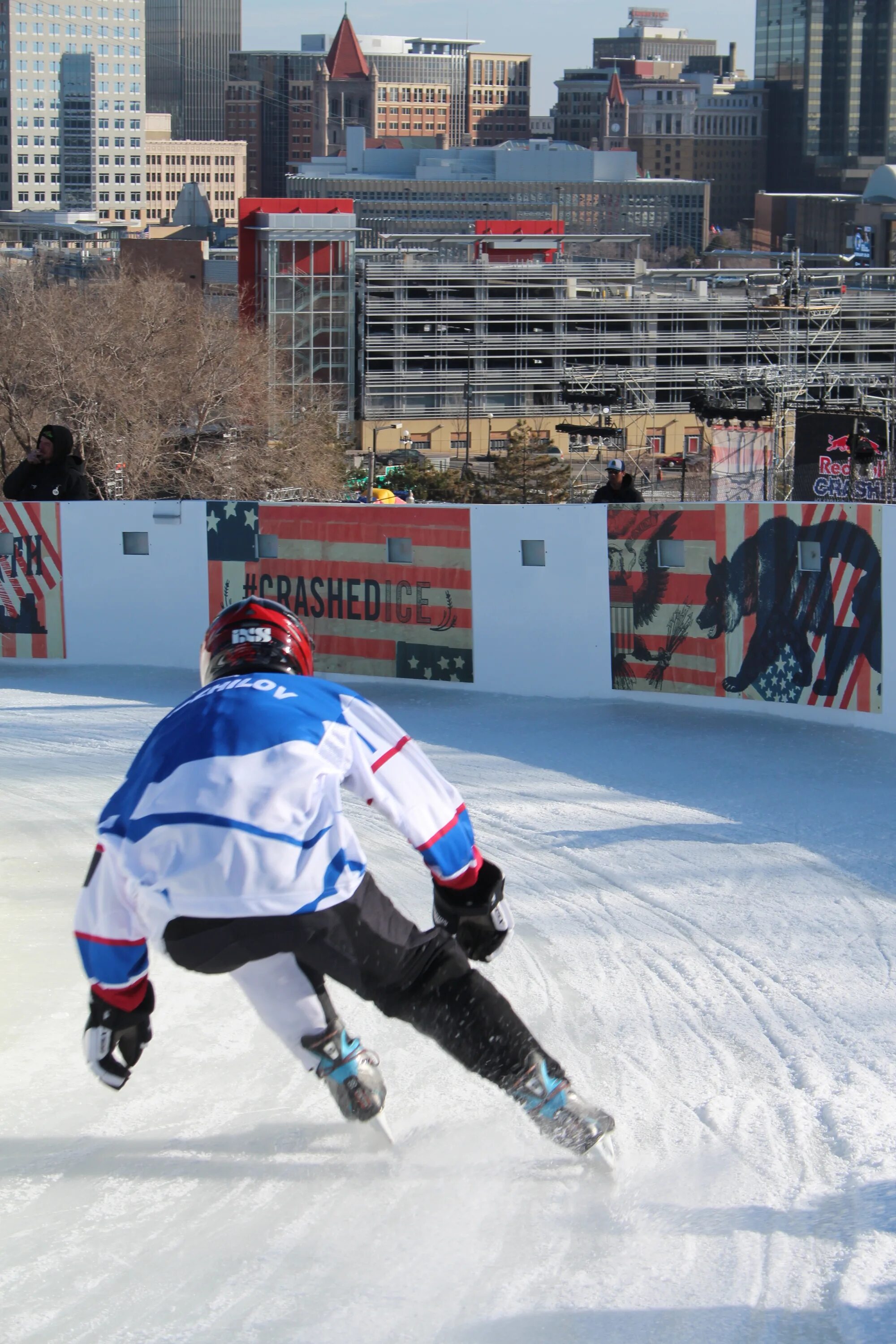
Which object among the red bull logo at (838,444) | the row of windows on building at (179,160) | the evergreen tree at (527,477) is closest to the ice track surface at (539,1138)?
the red bull logo at (838,444)

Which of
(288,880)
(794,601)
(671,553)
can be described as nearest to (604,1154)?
(288,880)

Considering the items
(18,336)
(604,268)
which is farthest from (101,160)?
(18,336)

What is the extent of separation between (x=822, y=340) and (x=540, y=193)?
2623 inches

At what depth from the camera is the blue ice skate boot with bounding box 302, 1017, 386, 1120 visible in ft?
8.44

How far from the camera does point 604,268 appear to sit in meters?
87.1

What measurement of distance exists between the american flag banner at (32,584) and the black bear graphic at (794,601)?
3.78m

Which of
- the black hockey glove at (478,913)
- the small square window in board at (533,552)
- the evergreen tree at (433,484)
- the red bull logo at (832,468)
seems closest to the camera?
the black hockey glove at (478,913)

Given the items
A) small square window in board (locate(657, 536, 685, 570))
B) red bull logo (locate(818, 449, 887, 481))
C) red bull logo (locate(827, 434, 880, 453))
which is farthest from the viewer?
red bull logo (locate(818, 449, 887, 481))

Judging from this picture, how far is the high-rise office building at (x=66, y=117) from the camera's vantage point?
192 metres

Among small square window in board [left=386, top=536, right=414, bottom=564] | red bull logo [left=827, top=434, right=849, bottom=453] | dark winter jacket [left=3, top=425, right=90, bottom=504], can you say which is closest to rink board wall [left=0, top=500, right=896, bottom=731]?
small square window in board [left=386, top=536, right=414, bottom=564]

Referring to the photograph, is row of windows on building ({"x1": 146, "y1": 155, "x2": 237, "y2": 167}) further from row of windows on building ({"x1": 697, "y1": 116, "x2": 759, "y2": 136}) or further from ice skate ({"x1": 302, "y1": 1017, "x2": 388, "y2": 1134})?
ice skate ({"x1": 302, "y1": 1017, "x2": 388, "y2": 1134})

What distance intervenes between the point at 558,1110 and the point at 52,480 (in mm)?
6567

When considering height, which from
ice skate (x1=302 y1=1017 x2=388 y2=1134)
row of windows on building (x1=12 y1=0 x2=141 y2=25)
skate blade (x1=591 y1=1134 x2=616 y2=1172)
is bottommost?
skate blade (x1=591 y1=1134 x2=616 y2=1172)

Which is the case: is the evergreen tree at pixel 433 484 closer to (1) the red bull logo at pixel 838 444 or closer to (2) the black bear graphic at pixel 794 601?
(1) the red bull logo at pixel 838 444
